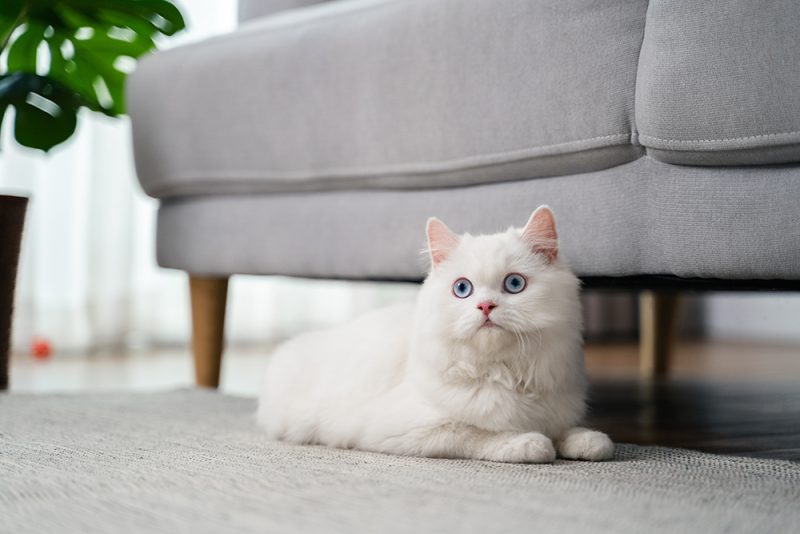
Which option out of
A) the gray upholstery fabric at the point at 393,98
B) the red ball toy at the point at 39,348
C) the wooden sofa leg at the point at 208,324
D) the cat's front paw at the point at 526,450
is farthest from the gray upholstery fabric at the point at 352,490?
the red ball toy at the point at 39,348

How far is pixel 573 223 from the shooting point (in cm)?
130

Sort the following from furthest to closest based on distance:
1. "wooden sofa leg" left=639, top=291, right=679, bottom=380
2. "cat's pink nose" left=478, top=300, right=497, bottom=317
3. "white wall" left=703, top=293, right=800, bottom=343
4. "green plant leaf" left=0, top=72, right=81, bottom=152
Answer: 1. "white wall" left=703, top=293, right=800, bottom=343
2. "wooden sofa leg" left=639, top=291, right=679, bottom=380
3. "green plant leaf" left=0, top=72, right=81, bottom=152
4. "cat's pink nose" left=478, top=300, right=497, bottom=317

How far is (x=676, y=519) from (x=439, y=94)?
31.7 inches

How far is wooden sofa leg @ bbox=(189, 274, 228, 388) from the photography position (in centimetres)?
194

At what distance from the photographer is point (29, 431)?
136 centimetres

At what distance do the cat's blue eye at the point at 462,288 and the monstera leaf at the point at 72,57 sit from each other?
1.06m

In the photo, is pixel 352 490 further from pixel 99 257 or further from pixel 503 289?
pixel 99 257

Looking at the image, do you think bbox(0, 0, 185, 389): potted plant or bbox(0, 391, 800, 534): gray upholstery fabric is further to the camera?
bbox(0, 0, 185, 389): potted plant

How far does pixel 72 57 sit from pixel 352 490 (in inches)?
58.8

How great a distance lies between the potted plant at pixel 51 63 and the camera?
1855 mm

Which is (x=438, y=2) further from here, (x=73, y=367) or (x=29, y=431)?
(x=73, y=367)

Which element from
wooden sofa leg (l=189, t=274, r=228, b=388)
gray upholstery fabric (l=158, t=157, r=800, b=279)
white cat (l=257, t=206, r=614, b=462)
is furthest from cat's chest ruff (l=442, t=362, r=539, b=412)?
wooden sofa leg (l=189, t=274, r=228, b=388)

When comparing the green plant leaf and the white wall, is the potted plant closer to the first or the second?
the green plant leaf

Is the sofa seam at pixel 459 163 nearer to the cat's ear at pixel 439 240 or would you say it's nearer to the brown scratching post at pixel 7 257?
the cat's ear at pixel 439 240
